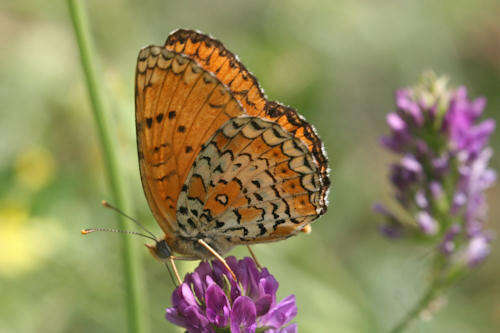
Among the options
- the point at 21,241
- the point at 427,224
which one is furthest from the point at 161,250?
the point at 21,241

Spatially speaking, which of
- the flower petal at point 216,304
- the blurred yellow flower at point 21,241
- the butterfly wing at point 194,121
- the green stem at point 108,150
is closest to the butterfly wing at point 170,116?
the butterfly wing at point 194,121

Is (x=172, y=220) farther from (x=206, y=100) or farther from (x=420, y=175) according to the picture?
(x=420, y=175)

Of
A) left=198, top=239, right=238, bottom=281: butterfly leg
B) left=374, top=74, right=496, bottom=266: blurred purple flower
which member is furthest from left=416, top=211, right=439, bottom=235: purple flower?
left=198, top=239, right=238, bottom=281: butterfly leg

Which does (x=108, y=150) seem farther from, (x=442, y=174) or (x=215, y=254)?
(x=442, y=174)

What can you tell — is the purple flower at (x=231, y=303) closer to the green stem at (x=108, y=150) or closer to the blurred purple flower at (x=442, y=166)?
the green stem at (x=108, y=150)

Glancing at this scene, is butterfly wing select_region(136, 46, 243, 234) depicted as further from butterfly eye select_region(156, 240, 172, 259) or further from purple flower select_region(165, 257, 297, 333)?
purple flower select_region(165, 257, 297, 333)

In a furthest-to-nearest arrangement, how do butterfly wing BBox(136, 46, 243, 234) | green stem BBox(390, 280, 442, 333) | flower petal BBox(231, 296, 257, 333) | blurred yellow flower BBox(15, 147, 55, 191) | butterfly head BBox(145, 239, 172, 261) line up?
1. blurred yellow flower BBox(15, 147, 55, 191)
2. green stem BBox(390, 280, 442, 333)
3. butterfly head BBox(145, 239, 172, 261)
4. butterfly wing BBox(136, 46, 243, 234)
5. flower petal BBox(231, 296, 257, 333)

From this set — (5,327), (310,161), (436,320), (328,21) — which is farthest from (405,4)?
(5,327)
